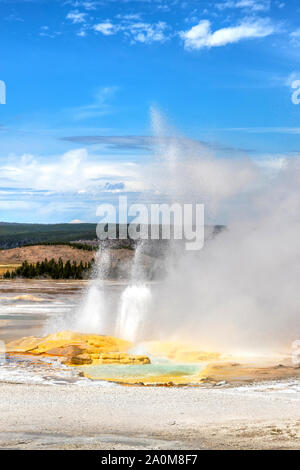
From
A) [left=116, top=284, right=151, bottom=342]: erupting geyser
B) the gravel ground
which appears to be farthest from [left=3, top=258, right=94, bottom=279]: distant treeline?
the gravel ground

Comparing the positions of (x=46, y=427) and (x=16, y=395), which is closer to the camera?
(x=46, y=427)

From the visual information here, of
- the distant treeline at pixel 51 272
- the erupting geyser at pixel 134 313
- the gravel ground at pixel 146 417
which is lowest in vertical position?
the gravel ground at pixel 146 417

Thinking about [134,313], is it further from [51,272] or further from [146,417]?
[51,272]

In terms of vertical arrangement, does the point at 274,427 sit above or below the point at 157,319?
below

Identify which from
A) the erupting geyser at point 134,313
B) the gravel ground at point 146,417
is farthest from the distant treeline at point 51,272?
the gravel ground at point 146,417

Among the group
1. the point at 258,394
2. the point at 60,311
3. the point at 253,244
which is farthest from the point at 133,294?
the point at 258,394

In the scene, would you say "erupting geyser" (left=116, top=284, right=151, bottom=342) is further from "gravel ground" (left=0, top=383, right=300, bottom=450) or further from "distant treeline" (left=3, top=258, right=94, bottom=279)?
"distant treeline" (left=3, top=258, right=94, bottom=279)

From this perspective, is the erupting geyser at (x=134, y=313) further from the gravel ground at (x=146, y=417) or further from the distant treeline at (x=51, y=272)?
the distant treeline at (x=51, y=272)

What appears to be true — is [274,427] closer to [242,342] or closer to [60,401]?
[60,401]
